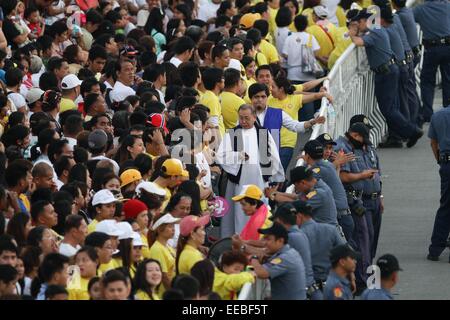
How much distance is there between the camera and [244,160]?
18.3 meters

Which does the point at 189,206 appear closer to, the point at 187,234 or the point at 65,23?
the point at 187,234

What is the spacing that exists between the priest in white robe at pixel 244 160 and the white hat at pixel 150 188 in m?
2.15

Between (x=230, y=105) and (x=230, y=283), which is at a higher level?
(x=230, y=105)

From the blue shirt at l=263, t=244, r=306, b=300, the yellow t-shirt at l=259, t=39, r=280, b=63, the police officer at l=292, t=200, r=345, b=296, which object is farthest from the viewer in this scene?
the yellow t-shirt at l=259, t=39, r=280, b=63

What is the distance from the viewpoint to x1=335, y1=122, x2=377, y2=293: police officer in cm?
1853

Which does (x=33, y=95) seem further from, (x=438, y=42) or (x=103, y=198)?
(x=438, y=42)

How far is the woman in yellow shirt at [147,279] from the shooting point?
13.7 metres

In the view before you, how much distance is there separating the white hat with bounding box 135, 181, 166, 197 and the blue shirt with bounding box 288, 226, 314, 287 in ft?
4.63

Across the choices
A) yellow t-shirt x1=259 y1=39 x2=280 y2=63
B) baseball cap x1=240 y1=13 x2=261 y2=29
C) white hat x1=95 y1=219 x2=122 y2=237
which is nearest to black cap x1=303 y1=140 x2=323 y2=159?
white hat x1=95 y1=219 x2=122 y2=237

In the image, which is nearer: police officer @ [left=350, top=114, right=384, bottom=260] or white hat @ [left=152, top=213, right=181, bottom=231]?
white hat @ [left=152, top=213, right=181, bottom=231]

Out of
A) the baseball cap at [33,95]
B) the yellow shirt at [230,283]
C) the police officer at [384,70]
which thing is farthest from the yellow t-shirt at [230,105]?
the yellow shirt at [230,283]

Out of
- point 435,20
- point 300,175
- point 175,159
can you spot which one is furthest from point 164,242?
point 435,20

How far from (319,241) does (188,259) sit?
1882 millimetres

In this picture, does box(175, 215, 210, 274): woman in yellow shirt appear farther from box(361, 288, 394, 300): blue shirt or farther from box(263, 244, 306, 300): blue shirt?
box(361, 288, 394, 300): blue shirt
